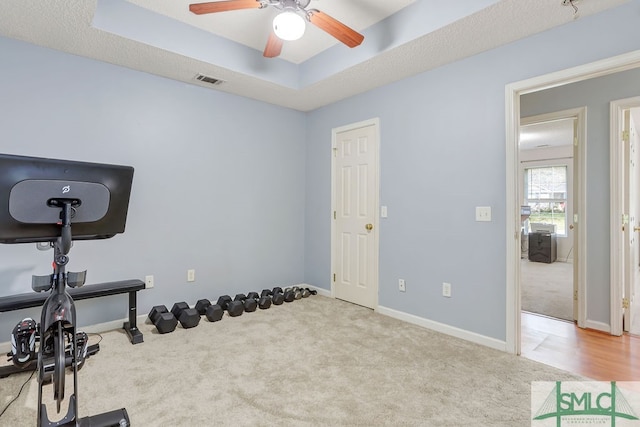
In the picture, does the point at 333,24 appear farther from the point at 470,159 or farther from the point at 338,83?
the point at 470,159

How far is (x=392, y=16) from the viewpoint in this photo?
107 inches

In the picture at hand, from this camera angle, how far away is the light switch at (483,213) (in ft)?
9.07

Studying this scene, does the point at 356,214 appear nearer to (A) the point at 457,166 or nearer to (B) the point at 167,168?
(A) the point at 457,166

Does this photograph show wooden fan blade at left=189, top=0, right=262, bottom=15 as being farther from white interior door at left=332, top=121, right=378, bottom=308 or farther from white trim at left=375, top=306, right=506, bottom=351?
white trim at left=375, top=306, right=506, bottom=351

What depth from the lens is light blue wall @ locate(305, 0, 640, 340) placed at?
2.41 m

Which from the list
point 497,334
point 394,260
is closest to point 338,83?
point 394,260

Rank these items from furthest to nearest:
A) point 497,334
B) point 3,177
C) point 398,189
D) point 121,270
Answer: point 398,189 → point 121,270 → point 497,334 → point 3,177

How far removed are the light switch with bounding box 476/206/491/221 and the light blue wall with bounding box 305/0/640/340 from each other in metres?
0.05

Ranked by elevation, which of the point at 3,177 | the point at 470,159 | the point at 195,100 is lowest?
the point at 3,177

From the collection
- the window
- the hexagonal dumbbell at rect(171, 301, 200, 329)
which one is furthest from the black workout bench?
the window

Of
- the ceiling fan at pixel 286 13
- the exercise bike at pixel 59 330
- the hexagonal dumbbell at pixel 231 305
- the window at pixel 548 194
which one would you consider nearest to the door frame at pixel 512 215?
the ceiling fan at pixel 286 13

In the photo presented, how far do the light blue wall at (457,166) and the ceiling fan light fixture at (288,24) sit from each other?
162 centimetres

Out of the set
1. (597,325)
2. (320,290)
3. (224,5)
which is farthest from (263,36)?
(597,325)

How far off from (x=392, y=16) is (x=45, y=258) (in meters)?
3.53
